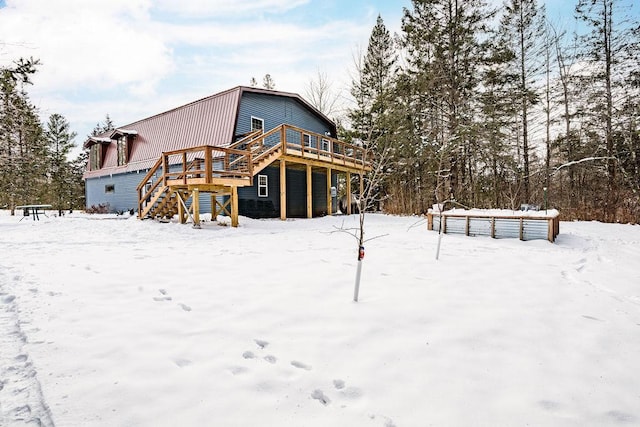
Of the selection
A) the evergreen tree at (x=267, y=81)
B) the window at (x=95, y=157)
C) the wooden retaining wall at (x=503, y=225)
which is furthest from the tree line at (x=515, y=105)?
the evergreen tree at (x=267, y=81)

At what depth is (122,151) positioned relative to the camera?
19.0 meters

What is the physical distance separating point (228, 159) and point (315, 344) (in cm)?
989

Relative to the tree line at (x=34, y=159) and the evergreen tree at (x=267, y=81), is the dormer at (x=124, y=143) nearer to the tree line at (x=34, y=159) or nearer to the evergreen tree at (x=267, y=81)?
the tree line at (x=34, y=159)

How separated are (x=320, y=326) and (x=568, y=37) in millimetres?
18608

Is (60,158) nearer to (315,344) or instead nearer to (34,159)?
(34,159)

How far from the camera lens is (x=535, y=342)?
8.88ft

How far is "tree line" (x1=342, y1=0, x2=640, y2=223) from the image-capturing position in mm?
13766

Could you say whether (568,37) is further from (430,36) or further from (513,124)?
(430,36)

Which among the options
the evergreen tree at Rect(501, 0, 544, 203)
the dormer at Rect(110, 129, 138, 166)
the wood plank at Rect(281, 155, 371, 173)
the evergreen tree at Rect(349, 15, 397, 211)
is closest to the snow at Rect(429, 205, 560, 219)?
the wood plank at Rect(281, 155, 371, 173)

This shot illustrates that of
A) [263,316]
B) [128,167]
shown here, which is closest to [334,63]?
[128,167]

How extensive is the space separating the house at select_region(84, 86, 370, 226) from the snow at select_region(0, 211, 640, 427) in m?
6.59

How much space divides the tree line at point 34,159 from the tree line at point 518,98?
48.0 ft

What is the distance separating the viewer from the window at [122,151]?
18484 millimetres

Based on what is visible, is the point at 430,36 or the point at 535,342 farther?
the point at 430,36
